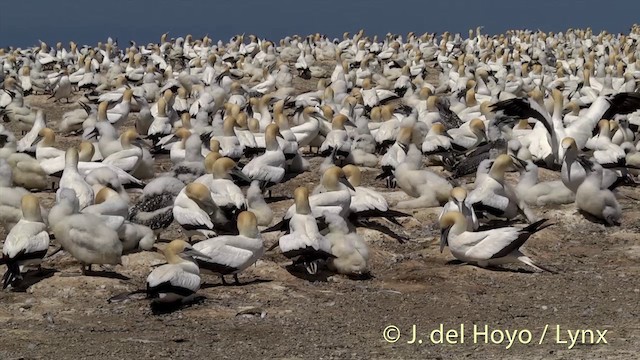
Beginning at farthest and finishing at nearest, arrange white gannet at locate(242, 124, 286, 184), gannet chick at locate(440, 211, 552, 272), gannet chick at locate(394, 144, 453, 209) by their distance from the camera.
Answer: white gannet at locate(242, 124, 286, 184), gannet chick at locate(394, 144, 453, 209), gannet chick at locate(440, 211, 552, 272)

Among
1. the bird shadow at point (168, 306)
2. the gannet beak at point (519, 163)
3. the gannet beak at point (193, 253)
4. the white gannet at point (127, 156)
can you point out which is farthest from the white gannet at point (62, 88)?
the bird shadow at point (168, 306)

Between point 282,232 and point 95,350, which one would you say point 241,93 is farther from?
point 95,350

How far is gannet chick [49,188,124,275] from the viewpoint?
10266 millimetres

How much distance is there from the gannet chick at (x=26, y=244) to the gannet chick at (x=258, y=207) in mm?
2987

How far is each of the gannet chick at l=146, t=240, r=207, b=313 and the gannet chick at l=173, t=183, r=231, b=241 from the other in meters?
1.70

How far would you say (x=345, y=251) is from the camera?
10812 millimetres

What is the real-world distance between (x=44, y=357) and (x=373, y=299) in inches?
130

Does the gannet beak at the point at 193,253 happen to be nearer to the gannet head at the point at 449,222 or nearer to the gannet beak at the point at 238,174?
the gannet head at the point at 449,222

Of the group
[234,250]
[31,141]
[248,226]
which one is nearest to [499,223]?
[248,226]

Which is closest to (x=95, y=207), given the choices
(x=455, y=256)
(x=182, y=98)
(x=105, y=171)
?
(x=105, y=171)

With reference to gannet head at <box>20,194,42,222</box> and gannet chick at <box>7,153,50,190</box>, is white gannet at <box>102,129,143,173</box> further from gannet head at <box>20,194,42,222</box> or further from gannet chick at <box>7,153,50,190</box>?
gannet head at <box>20,194,42,222</box>

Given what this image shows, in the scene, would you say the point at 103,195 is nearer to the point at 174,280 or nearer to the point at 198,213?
the point at 198,213

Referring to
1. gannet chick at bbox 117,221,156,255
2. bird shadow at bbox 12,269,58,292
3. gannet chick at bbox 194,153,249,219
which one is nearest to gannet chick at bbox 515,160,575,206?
gannet chick at bbox 194,153,249,219

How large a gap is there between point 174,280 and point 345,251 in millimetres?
2188
